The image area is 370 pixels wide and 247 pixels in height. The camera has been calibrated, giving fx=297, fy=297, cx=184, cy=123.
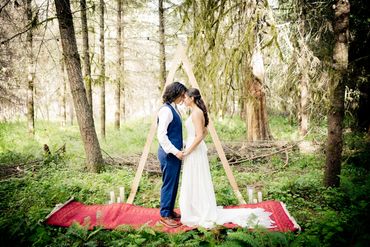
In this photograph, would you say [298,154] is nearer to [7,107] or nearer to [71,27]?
[71,27]

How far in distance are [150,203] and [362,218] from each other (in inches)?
155

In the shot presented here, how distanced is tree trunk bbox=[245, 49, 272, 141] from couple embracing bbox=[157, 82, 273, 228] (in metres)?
5.04

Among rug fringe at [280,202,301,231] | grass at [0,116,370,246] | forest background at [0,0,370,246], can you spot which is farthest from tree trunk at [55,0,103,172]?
rug fringe at [280,202,301,231]

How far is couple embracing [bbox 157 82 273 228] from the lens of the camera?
4816 millimetres

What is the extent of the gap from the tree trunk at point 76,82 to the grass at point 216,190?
0.53 meters

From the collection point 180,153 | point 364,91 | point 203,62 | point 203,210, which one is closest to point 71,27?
point 203,62

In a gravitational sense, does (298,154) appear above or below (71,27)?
A: below

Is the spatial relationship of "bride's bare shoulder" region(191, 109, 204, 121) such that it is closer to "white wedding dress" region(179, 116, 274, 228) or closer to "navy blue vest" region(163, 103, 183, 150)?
"white wedding dress" region(179, 116, 274, 228)

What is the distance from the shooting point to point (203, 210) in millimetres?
4891

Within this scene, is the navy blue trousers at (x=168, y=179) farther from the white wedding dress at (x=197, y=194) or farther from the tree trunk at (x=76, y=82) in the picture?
the tree trunk at (x=76, y=82)

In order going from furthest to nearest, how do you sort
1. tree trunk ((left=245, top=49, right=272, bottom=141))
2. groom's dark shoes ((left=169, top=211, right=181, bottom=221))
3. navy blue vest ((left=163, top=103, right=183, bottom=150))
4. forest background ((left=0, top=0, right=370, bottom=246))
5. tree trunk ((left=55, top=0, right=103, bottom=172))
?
tree trunk ((left=245, top=49, right=272, bottom=141)), tree trunk ((left=55, top=0, right=103, bottom=172)), groom's dark shoes ((left=169, top=211, right=181, bottom=221)), navy blue vest ((left=163, top=103, right=183, bottom=150)), forest background ((left=0, top=0, right=370, bottom=246))

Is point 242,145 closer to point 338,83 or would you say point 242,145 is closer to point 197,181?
point 338,83

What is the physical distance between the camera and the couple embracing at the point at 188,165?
4816 millimetres

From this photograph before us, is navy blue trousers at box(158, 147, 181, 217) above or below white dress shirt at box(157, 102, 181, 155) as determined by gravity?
below
